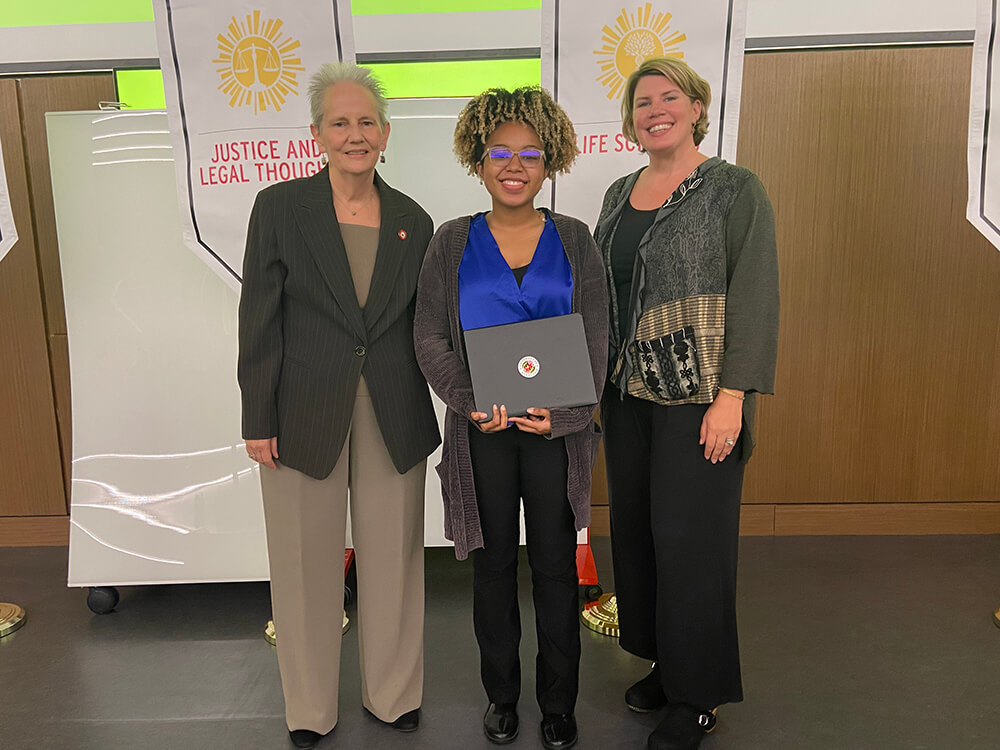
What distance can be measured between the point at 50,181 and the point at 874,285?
11.5 feet

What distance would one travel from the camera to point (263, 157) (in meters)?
2.51

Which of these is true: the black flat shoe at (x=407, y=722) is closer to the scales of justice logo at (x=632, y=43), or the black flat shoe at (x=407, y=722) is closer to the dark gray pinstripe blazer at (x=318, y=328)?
the dark gray pinstripe blazer at (x=318, y=328)

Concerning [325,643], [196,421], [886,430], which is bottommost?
[325,643]

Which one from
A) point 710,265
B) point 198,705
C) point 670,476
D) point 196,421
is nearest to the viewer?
point 710,265

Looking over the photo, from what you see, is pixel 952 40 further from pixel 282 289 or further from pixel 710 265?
pixel 282 289

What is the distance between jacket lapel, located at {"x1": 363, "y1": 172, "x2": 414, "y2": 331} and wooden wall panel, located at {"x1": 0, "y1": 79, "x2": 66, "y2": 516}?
7.02ft

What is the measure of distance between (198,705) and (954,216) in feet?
11.1

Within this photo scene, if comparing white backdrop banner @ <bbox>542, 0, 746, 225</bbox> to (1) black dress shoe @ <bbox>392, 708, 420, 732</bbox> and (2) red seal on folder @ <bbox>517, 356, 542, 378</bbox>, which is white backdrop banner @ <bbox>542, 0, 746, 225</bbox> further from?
(1) black dress shoe @ <bbox>392, 708, 420, 732</bbox>

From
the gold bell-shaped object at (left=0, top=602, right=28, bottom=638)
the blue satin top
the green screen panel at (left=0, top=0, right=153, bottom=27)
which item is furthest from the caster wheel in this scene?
the green screen panel at (left=0, top=0, right=153, bottom=27)

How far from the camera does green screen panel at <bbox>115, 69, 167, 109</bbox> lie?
3.07 m

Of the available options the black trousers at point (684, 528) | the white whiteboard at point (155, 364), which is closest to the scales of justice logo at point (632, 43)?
the white whiteboard at point (155, 364)

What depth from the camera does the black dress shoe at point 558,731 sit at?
1934 mm

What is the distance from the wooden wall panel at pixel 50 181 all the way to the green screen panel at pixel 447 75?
1.15 meters

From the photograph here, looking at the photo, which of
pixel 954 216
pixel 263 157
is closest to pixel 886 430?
pixel 954 216
